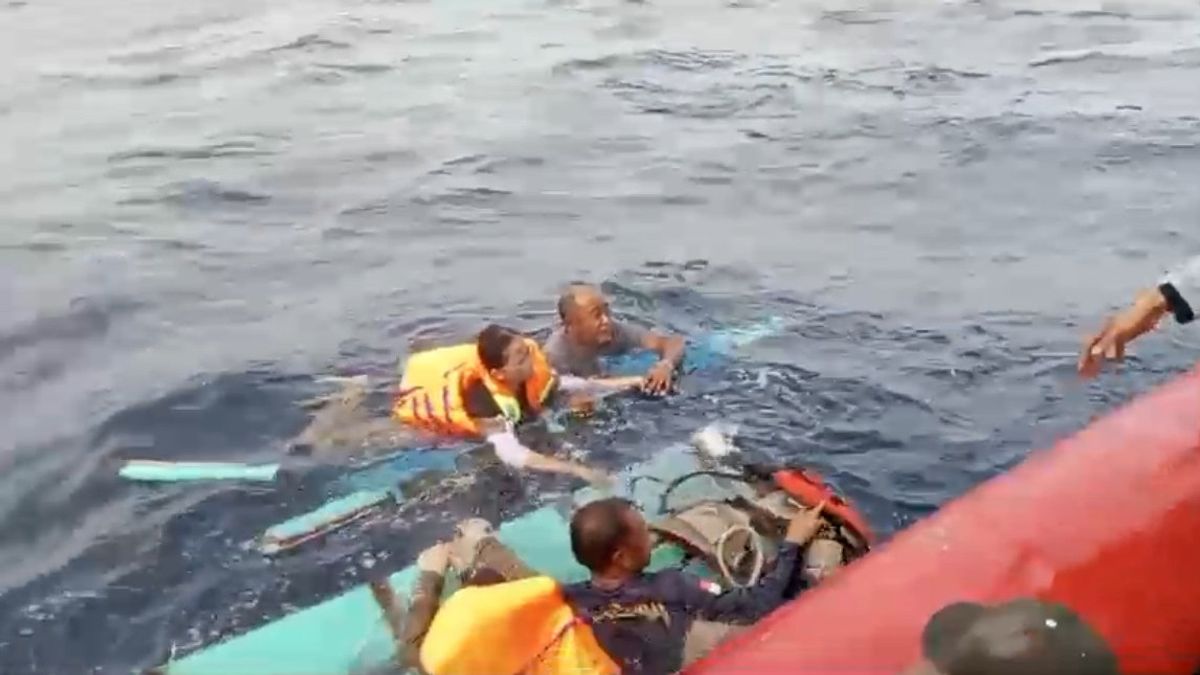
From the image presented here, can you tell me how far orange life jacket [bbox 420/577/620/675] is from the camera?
12.7 ft

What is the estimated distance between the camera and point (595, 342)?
705 centimetres

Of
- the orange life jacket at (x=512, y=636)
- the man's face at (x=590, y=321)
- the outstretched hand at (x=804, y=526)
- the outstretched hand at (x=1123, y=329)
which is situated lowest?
the man's face at (x=590, y=321)

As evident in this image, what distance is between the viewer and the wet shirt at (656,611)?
13.6 feet

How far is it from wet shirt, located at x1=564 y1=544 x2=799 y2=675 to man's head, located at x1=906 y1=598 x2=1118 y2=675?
172cm

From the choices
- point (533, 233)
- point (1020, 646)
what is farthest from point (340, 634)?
point (533, 233)

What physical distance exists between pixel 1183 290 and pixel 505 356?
9.93 feet

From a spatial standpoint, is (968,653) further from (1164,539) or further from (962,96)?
(962,96)

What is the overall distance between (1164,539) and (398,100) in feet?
36.2

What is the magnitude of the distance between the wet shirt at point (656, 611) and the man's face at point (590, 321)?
2.67 meters

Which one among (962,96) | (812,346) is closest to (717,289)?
(812,346)

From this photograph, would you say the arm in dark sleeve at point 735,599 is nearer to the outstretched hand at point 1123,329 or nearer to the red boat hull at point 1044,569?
the red boat hull at point 1044,569

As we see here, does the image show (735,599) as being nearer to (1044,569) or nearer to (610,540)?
(610,540)

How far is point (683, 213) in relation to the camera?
33.6ft

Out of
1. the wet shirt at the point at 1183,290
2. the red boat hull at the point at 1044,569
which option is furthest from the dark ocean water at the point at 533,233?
the red boat hull at the point at 1044,569
